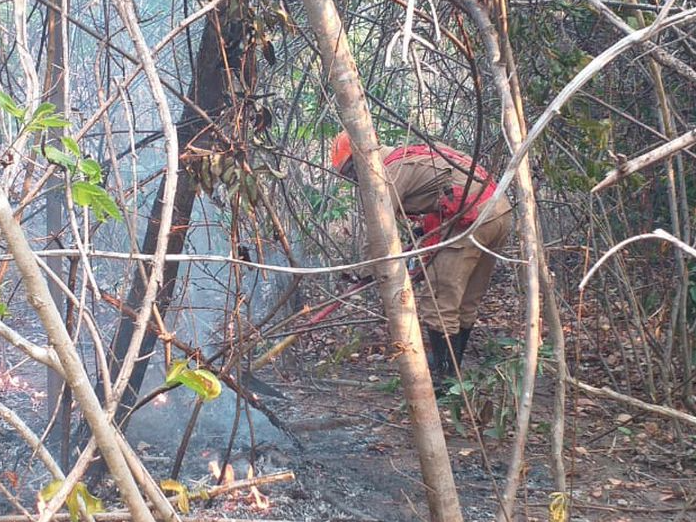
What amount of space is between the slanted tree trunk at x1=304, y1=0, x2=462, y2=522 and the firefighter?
2.76 meters

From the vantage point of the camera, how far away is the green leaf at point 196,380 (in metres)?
1.82

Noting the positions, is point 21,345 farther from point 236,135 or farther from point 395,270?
point 236,135

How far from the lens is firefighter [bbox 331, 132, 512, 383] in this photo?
558 centimetres

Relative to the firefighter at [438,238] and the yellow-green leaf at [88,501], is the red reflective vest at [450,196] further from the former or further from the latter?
the yellow-green leaf at [88,501]

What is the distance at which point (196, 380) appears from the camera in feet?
6.09

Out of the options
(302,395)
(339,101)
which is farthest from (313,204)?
(339,101)

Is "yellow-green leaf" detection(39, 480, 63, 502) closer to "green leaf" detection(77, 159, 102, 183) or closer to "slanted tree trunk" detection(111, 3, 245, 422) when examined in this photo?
"green leaf" detection(77, 159, 102, 183)

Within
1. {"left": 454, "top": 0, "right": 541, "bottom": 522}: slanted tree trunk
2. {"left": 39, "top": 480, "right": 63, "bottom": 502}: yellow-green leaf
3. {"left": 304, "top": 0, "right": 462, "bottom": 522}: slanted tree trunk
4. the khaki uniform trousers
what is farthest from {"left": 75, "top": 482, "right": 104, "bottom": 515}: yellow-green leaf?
the khaki uniform trousers

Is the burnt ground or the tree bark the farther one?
the burnt ground

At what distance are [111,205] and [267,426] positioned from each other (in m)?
3.31

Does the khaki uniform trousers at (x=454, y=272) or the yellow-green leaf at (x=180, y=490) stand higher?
the khaki uniform trousers at (x=454, y=272)

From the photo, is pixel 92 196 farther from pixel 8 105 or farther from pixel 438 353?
pixel 438 353

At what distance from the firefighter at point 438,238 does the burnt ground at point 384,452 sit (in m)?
0.37

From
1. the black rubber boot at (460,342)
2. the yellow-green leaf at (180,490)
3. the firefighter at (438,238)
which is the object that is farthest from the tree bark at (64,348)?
the black rubber boot at (460,342)
